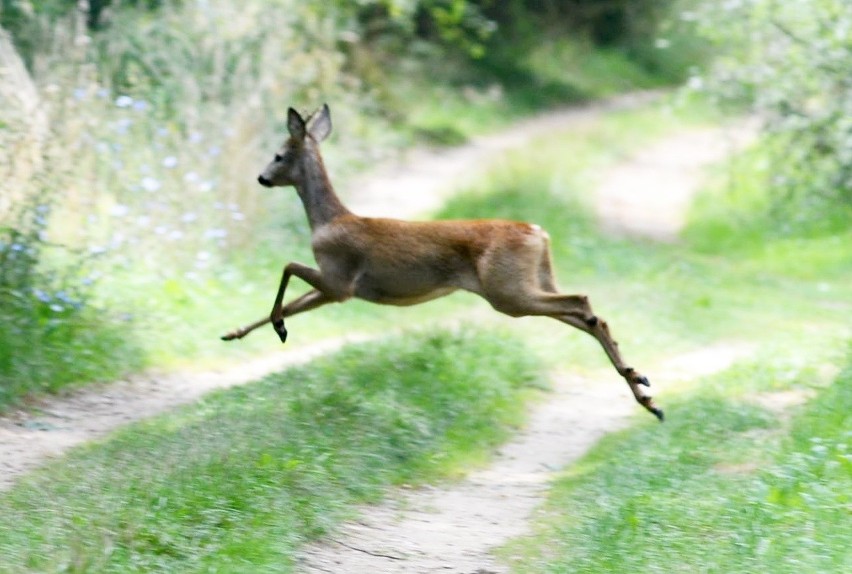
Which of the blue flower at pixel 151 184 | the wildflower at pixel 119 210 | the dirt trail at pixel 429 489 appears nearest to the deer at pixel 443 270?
the dirt trail at pixel 429 489

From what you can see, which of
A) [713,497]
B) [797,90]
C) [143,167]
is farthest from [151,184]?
[797,90]

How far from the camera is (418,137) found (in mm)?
26953

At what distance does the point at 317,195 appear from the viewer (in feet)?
33.8

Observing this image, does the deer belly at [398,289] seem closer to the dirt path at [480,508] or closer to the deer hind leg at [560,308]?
the deer hind leg at [560,308]

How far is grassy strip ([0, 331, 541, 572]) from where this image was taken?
19.9 ft

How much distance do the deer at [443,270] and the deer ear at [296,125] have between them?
0.06 metres

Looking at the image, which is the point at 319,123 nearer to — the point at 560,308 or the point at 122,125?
the point at 560,308

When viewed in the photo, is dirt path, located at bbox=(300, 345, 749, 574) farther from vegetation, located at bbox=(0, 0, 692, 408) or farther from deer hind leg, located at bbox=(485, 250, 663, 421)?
vegetation, located at bbox=(0, 0, 692, 408)

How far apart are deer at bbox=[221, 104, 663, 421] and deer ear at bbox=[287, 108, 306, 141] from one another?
6 cm

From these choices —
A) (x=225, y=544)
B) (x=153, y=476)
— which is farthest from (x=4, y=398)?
(x=225, y=544)

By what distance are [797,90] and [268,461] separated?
13664mm

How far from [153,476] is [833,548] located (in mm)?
3305

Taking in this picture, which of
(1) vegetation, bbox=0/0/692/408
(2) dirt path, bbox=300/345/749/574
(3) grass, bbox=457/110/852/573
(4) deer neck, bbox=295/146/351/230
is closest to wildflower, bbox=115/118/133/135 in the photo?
(1) vegetation, bbox=0/0/692/408

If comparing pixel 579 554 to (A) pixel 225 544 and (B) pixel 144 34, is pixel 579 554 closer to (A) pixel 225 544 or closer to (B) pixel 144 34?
(A) pixel 225 544
